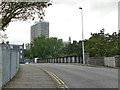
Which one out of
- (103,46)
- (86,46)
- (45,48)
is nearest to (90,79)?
(103,46)

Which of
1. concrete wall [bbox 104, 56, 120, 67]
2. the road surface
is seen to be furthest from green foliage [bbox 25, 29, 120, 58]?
the road surface

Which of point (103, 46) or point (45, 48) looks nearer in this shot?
point (103, 46)

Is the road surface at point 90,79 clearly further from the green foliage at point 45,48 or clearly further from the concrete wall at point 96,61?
the green foliage at point 45,48

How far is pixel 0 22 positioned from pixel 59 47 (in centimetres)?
10304

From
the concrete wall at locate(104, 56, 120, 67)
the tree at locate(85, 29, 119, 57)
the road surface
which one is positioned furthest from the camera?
the tree at locate(85, 29, 119, 57)

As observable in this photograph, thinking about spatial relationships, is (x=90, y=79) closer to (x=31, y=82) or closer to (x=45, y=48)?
(x=31, y=82)

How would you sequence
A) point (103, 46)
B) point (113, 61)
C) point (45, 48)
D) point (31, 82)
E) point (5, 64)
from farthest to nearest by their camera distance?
1. point (45, 48)
2. point (103, 46)
3. point (113, 61)
4. point (31, 82)
5. point (5, 64)

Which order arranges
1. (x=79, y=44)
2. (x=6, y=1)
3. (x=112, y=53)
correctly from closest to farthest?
(x=6, y=1)
(x=112, y=53)
(x=79, y=44)

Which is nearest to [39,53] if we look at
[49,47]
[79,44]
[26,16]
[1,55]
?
[49,47]

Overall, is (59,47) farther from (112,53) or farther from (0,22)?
(0,22)

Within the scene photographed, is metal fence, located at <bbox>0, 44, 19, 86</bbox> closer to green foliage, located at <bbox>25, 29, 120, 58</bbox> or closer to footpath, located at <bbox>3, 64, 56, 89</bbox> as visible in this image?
footpath, located at <bbox>3, 64, 56, 89</bbox>

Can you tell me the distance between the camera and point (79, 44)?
8200cm

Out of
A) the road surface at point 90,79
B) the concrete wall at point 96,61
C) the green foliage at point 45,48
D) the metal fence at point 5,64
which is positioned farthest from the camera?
the green foliage at point 45,48

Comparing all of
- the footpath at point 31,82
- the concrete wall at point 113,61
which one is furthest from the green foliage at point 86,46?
the footpath at point 31,82
